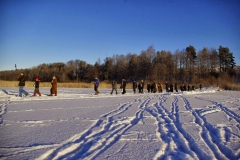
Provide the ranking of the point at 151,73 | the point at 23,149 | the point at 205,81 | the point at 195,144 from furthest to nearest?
A: the point at 151,73 < the point at 205,81 < the point at 195,144 < the point at 23,149

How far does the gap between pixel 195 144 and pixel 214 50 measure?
6383cm

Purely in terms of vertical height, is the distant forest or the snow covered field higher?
the distant forest

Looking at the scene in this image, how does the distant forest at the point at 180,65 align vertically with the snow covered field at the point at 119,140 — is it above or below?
above

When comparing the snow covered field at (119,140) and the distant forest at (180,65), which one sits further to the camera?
the distant forest at (180,65)

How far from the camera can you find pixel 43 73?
8681 centimetres

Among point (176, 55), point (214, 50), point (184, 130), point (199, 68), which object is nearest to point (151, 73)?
point (176, 55)

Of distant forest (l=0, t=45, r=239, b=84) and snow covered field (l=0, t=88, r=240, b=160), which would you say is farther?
distant forest (l=0, t=45, r=239, b=84)

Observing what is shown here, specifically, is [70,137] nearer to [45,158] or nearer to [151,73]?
[45,158]

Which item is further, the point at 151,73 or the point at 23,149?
the point at 151,73

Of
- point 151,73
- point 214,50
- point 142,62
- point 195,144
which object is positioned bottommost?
point 195,144

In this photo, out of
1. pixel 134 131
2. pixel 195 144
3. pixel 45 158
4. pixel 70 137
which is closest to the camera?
pixel 45 158

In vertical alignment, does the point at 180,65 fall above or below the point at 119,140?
above

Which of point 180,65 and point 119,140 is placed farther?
point 180,65

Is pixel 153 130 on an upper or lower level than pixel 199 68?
lower
